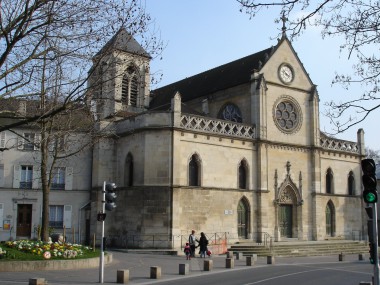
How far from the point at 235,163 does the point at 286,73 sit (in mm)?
9105

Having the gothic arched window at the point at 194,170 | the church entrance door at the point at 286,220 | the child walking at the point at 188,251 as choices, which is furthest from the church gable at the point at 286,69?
the child walking at the point at 188,251

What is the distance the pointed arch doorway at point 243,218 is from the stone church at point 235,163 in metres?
0.07

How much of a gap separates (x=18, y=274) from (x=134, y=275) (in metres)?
4.01

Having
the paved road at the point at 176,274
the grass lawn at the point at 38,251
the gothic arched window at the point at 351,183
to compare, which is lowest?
the paved road at the point at 176,274

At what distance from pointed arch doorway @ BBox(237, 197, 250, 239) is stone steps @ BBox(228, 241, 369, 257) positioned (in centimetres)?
157

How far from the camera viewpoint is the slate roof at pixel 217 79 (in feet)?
122

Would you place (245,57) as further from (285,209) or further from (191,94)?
(285,209)

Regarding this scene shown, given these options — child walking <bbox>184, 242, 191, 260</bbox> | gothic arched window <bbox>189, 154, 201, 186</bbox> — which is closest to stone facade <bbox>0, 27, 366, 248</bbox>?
gothic arched window <bbox>189, 154, 201, 186</bbox>

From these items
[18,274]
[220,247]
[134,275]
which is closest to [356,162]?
[220,247]

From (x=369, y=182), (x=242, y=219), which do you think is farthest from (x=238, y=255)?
(x=369, y=182)

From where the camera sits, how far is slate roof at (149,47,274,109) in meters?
37.3

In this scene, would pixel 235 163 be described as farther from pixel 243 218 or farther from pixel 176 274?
pixel 176 274

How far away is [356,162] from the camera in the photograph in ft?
136

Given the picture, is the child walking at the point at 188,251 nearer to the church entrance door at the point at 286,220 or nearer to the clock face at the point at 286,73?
the church entrance door at the point at 286,220
